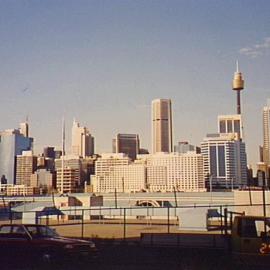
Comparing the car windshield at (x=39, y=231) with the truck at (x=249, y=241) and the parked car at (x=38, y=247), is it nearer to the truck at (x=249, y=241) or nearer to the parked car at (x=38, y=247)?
the parked car at (x=38, y=247)

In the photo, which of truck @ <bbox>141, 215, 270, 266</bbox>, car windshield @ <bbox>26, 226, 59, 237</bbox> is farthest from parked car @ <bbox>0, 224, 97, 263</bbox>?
truck @ <bbox>141, 215, 270, 266</bbox>

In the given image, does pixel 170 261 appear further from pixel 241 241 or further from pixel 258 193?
pixel 258 193

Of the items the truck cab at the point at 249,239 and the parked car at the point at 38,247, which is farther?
the parked car at the point at 38,247

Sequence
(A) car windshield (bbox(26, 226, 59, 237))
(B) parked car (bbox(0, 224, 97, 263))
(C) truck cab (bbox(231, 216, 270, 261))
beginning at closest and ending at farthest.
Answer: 1. (C) truck cab (bbox(231, 216, 270, 261))
2. (B) parked car (bbox(0, 224, 97, 263))
3. (A) car windshield (bbox(26, 226, 59, 237))

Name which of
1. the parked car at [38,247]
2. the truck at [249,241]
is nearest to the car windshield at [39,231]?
the parked car at [38,247]

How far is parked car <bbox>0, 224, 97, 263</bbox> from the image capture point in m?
17.7

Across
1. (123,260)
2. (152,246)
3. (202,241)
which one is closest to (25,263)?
(123,260)

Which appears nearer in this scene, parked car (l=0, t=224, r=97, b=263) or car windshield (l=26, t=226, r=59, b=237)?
parked car (l=0, t=224, r=97, b=263)

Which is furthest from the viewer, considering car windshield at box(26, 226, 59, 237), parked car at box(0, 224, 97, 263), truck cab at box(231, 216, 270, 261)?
car windshield at box(26, 226, 59, 237)

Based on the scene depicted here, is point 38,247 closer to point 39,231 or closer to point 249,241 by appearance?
point 39,231

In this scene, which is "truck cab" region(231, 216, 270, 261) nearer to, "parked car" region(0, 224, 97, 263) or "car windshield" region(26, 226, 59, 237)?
"parked car" region(0, 224, 97, 263)

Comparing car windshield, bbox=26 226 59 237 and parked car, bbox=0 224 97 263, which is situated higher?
car windshield, bbox=26 226 59 237

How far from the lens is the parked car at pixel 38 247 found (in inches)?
698

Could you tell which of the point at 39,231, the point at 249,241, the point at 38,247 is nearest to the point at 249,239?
the point at 249,241
